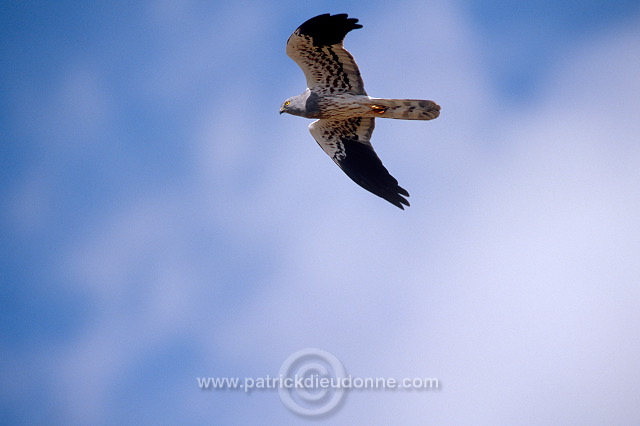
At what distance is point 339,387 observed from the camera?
1230cm

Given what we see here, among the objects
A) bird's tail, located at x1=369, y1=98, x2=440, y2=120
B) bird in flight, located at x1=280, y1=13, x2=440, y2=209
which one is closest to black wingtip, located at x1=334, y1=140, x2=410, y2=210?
bird in flight, located at x1=280, y1=13, x2=440, y2=209

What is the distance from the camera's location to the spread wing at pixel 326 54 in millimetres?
11555

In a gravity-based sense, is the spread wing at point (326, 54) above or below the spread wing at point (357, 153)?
above

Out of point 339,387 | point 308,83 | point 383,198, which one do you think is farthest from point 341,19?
point 339,387

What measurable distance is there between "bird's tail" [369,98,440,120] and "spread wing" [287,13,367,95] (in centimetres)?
41

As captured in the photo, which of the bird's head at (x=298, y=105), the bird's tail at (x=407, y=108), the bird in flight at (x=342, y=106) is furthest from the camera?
the bird's head at (x=298, y=105)

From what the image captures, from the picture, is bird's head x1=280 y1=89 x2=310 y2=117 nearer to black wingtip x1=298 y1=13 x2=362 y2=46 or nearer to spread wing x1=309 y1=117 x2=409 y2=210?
spread wing x1=309 y1=117 x2=409 y2=210

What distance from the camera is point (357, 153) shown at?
43.6 feet

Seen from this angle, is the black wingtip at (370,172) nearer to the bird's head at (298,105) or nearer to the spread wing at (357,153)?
the spread wing at (357,153)

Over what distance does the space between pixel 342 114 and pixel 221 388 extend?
583cm

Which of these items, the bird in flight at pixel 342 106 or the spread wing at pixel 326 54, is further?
the bird in flight at pixel 342 106

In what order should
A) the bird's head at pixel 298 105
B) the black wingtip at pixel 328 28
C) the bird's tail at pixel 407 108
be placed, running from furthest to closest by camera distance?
the bird's head at pixel 298 105 < the bird's tail at pixel 407 108 < the black wingtip at pixel 328 28

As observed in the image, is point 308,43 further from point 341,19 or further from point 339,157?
point 339,157

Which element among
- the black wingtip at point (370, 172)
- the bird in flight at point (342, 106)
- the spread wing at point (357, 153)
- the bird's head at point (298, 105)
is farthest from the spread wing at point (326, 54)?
the black wingtip at point (370, 172)
